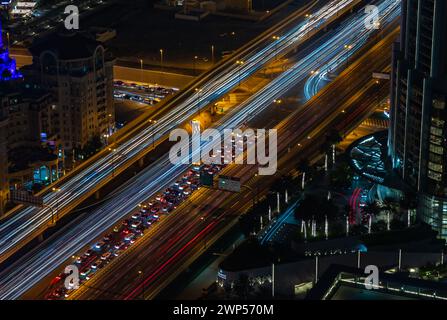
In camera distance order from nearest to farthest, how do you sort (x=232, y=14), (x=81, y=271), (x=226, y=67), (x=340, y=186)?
(x=81, y=271) → (x=340, y=186) → (x=226, y=67) → (x=232, y=14)

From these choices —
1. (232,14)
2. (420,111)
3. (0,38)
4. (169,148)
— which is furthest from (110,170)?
(232,14)

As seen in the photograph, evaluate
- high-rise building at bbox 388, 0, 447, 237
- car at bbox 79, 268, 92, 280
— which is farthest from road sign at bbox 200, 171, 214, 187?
car at bbox 79, 268, 92, 280

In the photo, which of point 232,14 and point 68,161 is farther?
point 232,14

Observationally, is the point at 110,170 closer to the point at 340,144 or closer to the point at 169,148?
the point at 169,148

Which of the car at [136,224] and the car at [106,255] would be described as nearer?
the car at [106,255]

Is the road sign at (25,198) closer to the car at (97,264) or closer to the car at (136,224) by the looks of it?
the car at (136,224)

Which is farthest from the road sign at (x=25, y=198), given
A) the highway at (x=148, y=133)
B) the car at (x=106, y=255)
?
the car at (x=106, y=255)

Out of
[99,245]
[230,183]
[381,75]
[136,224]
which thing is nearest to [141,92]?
[381,75]
